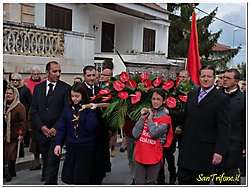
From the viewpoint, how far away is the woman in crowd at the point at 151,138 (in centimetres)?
464

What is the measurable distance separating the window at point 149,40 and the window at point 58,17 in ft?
21.9

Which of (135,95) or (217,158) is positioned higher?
(135,95)

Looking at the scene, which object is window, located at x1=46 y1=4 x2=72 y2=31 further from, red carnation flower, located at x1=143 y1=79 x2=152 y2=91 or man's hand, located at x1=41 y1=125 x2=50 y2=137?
red carnation flower, located at x1=143 y1=79 x2=152 y2=91

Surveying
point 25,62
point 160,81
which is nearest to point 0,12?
point 160,81

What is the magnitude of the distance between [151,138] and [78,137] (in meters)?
0.88

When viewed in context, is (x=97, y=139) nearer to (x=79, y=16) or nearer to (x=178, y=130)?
(x=178, y=130)

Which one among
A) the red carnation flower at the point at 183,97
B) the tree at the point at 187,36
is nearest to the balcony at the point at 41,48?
the red carnation flower at the point at 183,97

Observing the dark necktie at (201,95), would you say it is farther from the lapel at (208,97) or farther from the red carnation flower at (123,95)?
the red carnation flower at (123,95)

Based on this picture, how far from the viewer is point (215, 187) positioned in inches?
175

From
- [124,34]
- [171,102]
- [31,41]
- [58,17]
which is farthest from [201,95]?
[124,34]

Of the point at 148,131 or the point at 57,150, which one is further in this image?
the point at 57,150

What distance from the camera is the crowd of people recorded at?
13.9ft

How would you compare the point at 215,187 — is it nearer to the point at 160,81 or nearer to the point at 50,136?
the point at 160,81

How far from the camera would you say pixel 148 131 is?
4688 millimetres
